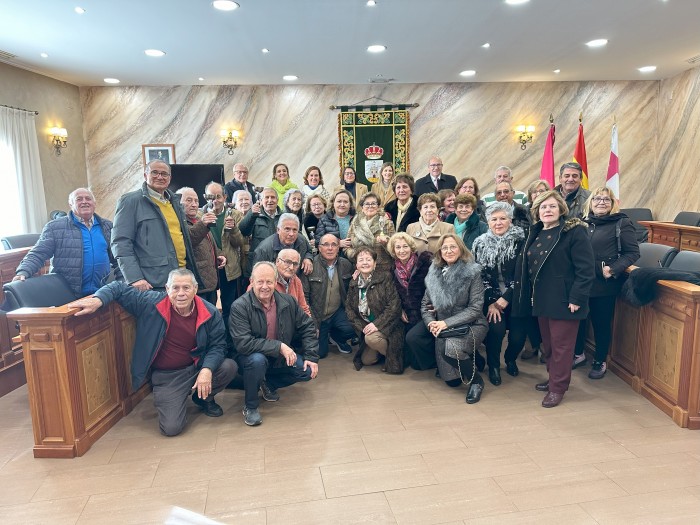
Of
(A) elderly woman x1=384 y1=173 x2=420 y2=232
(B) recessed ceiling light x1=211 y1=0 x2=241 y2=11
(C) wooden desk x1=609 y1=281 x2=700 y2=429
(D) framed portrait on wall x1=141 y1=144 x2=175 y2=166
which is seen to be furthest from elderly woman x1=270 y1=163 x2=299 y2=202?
(C) wooden desk x1=609 y1=281 x2=700 y2=429

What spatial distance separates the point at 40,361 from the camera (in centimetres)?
258

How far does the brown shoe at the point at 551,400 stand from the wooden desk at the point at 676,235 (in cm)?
313

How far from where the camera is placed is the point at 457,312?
349 cm

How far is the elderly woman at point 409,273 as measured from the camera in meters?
3.76

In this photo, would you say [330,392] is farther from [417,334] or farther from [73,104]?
[73,104]

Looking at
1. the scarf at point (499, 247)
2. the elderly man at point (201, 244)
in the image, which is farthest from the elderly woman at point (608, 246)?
the elderly man at point (201, 244)

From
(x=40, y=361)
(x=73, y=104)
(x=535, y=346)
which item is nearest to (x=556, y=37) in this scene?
(x=535, y=346)

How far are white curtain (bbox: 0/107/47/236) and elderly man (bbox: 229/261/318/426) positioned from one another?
195 inches

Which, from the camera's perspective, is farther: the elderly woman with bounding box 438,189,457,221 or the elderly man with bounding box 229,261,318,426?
the elderly woman with bounding box 438,189,457,221

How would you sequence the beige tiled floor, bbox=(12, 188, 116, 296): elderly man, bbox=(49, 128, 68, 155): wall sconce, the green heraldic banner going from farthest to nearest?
the green heraldic banner < bbox=(49, 128, 68, 155): wall sconce < bbox=(12, 188, 116, 296): elderly man < the beige tiled floor

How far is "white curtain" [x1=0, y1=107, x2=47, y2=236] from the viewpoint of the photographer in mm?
6113

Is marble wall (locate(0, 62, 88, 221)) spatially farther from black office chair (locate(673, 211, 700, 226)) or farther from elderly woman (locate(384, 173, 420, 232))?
black office chair (locate(673, 211, 700, 226))

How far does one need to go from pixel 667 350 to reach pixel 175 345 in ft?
10.5

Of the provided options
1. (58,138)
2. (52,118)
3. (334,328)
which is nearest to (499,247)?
(334,328)
